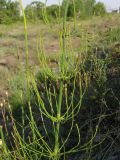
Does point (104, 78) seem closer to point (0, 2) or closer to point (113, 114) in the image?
point (113, 114)

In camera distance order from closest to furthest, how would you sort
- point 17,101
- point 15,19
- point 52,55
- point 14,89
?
1. point 17,101
2. point 14,89
3. point 52,55
4. point 15,19

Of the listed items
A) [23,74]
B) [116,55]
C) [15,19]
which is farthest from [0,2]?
[116,55]

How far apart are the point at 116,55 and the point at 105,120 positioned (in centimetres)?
139

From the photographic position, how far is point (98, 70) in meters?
4.81

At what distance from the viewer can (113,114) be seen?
423 cm

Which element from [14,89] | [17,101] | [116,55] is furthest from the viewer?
[14,89]

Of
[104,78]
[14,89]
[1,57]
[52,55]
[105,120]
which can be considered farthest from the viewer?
[1,57]

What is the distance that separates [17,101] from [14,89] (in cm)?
60

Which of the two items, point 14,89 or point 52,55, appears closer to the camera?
point 14,89

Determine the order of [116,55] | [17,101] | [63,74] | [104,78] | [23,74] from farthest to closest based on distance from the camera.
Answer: [23,74], [17,101], [116,55], [104,78], [63,74]

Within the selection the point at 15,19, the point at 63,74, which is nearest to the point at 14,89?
the point at 63,74

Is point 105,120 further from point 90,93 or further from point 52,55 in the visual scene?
point 52,55

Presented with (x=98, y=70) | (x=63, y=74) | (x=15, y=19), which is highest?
(x=63, y=74)

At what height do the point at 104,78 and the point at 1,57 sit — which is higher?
the point at 104,78
